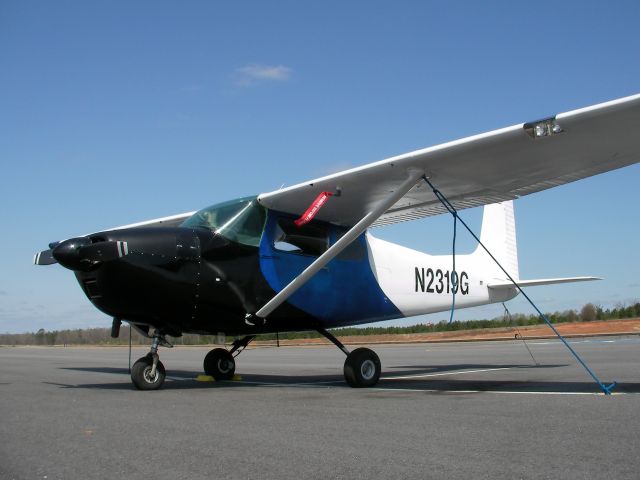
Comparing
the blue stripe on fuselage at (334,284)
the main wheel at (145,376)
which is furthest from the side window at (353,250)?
the main wheel at (145,376)

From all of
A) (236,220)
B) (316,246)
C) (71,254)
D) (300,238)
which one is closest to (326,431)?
(71,254)

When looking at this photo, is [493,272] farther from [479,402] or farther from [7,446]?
[7,446]

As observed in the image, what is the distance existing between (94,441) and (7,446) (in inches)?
23.6

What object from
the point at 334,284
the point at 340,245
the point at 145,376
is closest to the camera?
the point at 145,376

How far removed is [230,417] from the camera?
622 cm

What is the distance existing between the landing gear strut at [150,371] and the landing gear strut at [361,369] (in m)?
2.65

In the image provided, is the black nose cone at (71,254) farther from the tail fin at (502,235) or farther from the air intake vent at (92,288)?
the tail fin at (502,235)

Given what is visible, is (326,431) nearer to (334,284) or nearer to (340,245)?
(340,245)

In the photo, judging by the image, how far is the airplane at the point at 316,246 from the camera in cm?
812

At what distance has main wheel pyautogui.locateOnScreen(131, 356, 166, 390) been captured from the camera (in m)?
8.86

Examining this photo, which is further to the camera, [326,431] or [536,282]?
[536,282]

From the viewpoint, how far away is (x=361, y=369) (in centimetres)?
971

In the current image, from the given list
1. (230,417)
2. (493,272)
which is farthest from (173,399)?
(493,272)

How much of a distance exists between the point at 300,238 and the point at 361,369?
7.19 ft
